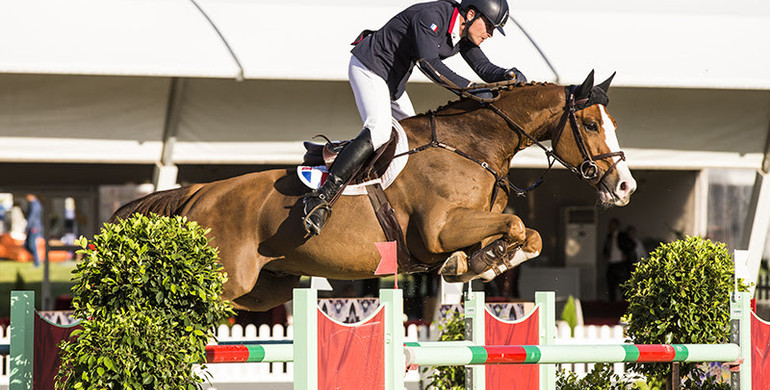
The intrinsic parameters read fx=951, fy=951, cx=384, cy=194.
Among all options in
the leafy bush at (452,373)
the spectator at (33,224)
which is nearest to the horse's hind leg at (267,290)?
the leafy bush at (452,373)

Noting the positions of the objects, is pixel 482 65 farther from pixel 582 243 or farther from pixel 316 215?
pixel 582 243

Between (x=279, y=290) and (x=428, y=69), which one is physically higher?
(x=428, y=69)

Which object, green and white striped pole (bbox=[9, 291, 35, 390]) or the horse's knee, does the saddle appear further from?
green and white striped pole (bbox=[9, 291, 35, 390])

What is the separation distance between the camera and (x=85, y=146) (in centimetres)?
719

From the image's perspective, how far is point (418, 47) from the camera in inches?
152

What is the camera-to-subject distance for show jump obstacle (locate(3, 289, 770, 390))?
292 centimetres

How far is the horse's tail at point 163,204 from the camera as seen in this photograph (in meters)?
4.60

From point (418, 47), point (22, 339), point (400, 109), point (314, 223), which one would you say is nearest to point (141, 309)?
point (22, 339)

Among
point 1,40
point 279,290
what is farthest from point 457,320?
point 1,40

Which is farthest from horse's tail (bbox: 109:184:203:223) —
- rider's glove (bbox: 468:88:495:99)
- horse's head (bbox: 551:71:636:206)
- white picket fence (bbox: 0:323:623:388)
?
white picket fence (bbox: 0:323:623:388)

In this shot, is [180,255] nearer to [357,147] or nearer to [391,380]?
[391,380]

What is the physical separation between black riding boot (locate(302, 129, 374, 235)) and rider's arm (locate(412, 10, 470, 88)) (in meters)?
0.38

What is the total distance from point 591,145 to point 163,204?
6.78 ft

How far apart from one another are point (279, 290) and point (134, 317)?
160 cm
